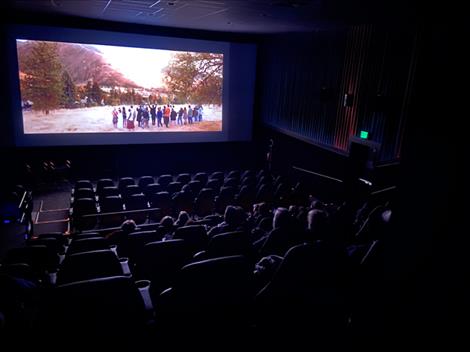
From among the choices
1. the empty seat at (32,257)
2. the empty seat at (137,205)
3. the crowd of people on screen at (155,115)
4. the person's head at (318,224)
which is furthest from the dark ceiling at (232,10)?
the empty seat at (32,257)

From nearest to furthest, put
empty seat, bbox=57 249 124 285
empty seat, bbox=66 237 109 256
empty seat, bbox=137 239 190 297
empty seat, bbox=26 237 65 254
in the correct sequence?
empty seat, bbox=57 249 124 285, empty seat, bbox=137 239 190 297, empty seat, bbox=66 237 109 256, empty seat, bbox=26 237 65 254

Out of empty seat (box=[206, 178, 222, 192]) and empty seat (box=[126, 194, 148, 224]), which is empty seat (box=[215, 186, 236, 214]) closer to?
empty seat (box=[206, 178, 222, 192])

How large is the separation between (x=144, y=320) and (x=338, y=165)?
7468mm

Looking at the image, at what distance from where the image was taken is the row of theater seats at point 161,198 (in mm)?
7184

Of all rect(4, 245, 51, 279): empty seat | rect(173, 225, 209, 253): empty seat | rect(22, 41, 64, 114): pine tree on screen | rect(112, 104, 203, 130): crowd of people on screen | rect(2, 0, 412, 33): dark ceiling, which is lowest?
rect(4, 245, 51, 279): empty seat

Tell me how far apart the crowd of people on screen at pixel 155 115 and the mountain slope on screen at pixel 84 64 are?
3.08ft

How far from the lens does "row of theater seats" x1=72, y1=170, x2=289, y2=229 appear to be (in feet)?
23.6

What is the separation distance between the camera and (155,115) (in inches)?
479

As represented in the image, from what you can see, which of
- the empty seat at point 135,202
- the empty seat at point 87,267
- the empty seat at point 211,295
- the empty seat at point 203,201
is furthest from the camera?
the empty seat at point 203,201

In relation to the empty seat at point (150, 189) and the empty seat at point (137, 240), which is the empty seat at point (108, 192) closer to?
the empty seat at point (150, 189)

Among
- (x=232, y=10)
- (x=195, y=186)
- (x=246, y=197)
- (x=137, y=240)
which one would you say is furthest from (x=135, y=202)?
(x=232, y=10)

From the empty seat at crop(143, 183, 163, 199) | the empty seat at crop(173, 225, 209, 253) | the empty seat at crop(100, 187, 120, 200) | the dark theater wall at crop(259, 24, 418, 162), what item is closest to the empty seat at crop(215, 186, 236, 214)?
the empty seat at crop(143, 183, 163, 199)

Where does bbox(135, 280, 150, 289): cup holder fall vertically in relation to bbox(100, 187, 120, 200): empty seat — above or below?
above

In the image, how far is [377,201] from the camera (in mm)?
7016
